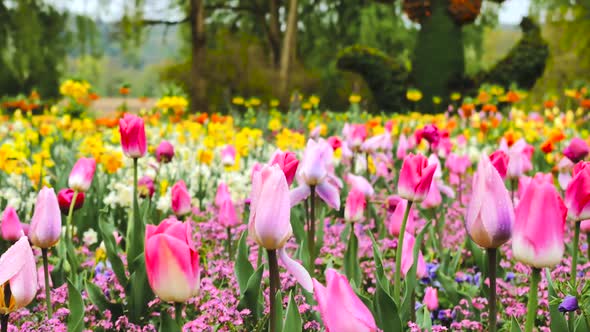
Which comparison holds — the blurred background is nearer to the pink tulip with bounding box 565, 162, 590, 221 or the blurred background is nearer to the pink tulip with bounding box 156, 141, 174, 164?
the pink tulip with bounding box 156, 141, 174, 164

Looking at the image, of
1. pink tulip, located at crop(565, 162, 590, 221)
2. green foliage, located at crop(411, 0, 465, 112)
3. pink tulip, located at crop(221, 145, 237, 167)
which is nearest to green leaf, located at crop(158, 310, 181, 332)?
pink tulip, located at crop(565, 162, 590, 221)

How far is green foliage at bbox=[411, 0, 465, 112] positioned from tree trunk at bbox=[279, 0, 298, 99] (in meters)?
2.54

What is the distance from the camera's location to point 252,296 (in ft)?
6.10

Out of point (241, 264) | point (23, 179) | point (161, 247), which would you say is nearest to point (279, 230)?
point (161, 247)

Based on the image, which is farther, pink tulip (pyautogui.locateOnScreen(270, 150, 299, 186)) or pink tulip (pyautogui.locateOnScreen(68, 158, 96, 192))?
pink tulip (pyautogui.locateOnScreen(68, 158, 96, 192))

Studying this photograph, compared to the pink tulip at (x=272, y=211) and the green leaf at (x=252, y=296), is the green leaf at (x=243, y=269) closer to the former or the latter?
the green leaf at (x=252, y=296)

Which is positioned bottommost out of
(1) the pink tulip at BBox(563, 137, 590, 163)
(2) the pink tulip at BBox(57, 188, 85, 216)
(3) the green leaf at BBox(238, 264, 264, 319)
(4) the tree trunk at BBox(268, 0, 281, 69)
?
(3) the green leaf at BBox(238, 264, 264, 319)

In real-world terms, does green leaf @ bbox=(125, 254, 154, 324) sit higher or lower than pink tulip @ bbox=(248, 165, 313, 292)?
lower

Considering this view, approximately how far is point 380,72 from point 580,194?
36.8 feet

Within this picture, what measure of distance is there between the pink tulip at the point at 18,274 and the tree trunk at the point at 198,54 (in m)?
10.9

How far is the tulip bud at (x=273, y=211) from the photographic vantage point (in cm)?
126

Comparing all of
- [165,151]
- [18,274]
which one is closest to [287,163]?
[18,274]

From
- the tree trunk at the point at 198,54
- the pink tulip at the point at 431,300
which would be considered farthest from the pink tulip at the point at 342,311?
the tree trunk at the point at 198,54

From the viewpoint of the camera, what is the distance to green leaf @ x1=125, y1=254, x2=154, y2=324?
2021mm
